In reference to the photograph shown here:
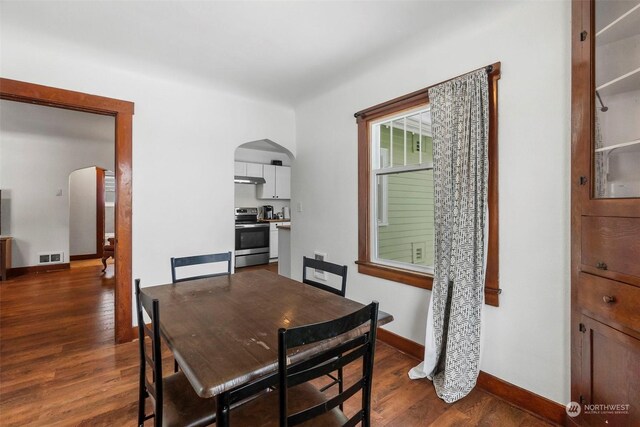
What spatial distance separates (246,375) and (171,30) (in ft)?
7.77

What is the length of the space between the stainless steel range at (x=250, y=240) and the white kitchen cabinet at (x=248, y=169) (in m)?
0.77

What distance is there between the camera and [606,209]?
4.66ft

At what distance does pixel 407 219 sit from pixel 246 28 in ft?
7.48

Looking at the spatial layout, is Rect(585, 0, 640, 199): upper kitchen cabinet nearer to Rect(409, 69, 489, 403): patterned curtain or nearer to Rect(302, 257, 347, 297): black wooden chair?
Rect(409, 69, 489, 403): patterned curtain

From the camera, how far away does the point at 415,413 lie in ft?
6.27

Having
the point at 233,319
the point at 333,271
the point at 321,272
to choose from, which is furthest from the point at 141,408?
the point at 321,272

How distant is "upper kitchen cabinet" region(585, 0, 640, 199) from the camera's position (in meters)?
1.35

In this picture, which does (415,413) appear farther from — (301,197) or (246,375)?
(301,197)

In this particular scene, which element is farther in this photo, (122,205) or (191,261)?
(122,205)

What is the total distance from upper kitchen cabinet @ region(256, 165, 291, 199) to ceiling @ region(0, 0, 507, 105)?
382cm

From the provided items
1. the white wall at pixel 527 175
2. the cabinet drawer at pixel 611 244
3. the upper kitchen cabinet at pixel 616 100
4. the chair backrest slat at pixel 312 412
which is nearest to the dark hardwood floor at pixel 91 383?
the white wall at pixel 527 175

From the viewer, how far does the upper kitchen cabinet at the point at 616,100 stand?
135cm

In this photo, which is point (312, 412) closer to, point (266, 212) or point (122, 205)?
point (122, 205)

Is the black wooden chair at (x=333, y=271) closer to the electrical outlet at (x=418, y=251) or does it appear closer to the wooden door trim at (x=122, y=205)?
the electrical outlet at (x=418, y=251)
